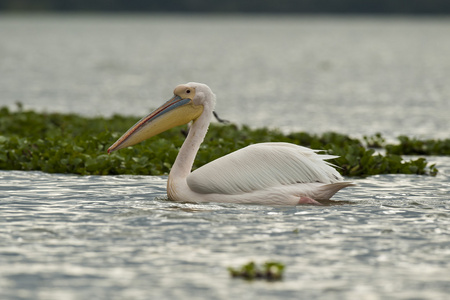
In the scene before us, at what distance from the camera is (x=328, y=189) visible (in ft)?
29.8

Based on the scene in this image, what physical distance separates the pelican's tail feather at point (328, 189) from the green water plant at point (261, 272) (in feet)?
8.43

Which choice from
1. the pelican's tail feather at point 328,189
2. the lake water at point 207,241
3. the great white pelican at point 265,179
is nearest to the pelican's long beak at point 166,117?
the lake water at point 207,241

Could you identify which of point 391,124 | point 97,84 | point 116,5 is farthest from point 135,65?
point 116,5

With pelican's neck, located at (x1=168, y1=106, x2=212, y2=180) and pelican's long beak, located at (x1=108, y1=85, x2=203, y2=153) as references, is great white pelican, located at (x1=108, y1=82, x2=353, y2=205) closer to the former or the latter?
pelican's neck, located at (x1=168, y1=106, x2=212, y2=180)

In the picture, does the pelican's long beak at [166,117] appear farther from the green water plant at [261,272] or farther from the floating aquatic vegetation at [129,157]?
the green water plant at [261,272]

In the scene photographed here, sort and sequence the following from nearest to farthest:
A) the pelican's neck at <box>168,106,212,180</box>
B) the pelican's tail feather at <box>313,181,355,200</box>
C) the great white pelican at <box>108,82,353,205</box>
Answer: the pelican's tail feather at <box>313,181,355,200</box>, the great white pelican at <box>108,82,353,205</box>, the pelican's neck at <box>168,106,212,180</box>

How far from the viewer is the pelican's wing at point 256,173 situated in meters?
9.09

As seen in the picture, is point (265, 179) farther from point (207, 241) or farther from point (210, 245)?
point (210, 245)

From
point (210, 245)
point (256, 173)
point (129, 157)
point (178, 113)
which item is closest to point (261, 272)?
point (210, 245)

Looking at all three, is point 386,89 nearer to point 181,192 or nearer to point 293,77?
point 293,77

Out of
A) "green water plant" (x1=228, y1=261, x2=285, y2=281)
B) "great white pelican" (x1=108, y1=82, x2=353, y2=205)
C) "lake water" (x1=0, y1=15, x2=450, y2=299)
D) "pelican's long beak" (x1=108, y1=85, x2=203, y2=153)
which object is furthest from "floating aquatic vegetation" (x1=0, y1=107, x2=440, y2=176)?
"green water plant" (x1=228, y1=261, x2=285, y2=281)

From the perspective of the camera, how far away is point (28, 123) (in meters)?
16.0

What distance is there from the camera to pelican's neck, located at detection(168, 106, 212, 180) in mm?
9492

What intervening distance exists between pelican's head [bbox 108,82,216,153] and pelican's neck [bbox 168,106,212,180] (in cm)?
7
